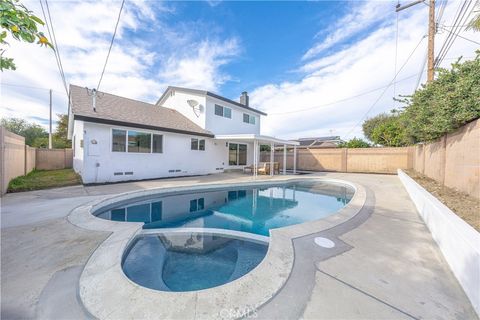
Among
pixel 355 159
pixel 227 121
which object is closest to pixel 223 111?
pixel 227 121

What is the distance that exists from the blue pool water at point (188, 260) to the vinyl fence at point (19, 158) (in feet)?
23.7

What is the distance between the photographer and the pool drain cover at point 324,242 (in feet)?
11.7

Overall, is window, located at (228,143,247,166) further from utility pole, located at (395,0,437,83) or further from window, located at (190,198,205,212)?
utility pole, located at (395,0,437,83)

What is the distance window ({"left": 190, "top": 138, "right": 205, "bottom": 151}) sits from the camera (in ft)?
43.7

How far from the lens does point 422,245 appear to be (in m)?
3.63

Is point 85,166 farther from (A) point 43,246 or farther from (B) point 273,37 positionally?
(B) point 273,37

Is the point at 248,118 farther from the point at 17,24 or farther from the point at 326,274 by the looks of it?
the point at 17,24

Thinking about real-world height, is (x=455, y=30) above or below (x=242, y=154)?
above

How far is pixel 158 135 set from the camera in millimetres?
11453

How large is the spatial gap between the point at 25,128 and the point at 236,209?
127ft

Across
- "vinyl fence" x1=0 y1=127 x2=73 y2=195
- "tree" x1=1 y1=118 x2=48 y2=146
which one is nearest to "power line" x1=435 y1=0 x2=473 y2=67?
"vinyl fence" x1=0 y1=127 x2=73 y2=195

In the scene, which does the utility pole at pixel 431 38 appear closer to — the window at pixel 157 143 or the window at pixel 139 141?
the window at pixel 157 143

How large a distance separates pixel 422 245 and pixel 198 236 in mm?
4508

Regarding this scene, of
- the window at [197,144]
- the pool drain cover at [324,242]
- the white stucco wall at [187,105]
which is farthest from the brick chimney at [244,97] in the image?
the pool drain cover at [324,242]
